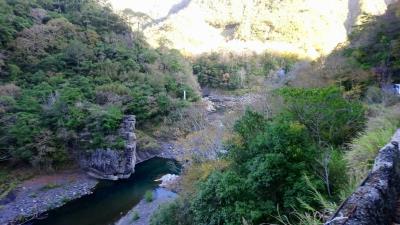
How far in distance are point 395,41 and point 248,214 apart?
573 inches

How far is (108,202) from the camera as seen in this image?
1870cm

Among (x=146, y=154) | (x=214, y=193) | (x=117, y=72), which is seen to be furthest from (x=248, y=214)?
(x=117, y=72)

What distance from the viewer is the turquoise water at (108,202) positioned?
54.6 feet

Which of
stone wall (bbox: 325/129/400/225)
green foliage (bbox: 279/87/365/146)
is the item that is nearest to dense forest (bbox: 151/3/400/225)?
green foliage (bbox: 279/87/365/146)

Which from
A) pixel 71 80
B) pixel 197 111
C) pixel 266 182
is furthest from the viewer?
pixel 197 111

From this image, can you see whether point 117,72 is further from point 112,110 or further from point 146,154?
point 146,154

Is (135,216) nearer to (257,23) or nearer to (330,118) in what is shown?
(330,118)

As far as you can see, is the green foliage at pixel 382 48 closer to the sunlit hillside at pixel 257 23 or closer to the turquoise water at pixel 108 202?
the turquoise water at pixel 108 202

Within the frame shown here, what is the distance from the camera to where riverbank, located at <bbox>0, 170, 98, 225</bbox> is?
56.2 ft

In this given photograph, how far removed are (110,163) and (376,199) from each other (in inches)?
883

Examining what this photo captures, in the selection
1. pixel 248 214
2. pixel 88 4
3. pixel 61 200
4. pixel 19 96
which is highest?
pixel 88 4

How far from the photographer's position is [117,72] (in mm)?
34188

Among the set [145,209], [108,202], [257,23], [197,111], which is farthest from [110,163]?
[257,23]

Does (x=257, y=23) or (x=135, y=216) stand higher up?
(x=257, y=23)
